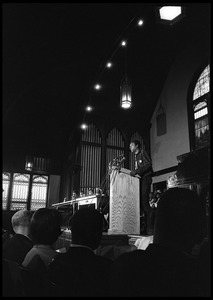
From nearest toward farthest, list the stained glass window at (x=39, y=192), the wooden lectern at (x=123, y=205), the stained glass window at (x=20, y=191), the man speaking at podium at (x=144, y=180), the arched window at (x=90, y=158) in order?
the wooden lectern at (x=123, y=205)
the man speaking at podium at (x=144, y=180)
the stained glass window at (x=20, y=191)
the stained glass window at (x=39, y=192)
the arched window at (x=90, y=158)

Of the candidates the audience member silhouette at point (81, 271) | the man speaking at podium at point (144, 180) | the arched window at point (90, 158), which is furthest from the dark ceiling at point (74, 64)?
the audience member silhouette at point (81, 271)

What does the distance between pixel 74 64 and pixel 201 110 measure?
4478 millimetres

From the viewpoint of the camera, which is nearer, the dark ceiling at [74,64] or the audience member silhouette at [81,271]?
the audience member silhouette at [81,271]

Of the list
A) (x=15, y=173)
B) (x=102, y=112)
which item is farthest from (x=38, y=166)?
(x=102, y=112)

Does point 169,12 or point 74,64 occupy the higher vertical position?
point 74,64

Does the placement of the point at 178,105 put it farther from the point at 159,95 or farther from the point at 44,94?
the point at 44,94

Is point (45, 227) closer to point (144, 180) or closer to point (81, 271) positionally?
point (81, 271)

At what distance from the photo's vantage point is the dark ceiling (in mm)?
5871

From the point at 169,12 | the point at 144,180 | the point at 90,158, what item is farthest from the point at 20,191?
the point at 169,12

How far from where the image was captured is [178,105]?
9.91 meters

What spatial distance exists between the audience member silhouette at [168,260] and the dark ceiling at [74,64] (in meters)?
4.63

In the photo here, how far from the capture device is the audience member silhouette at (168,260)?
1014mm

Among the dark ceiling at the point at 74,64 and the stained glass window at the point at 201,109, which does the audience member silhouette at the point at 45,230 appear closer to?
the dark ceiling at the point at 74,64

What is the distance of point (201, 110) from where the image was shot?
29.8ft
